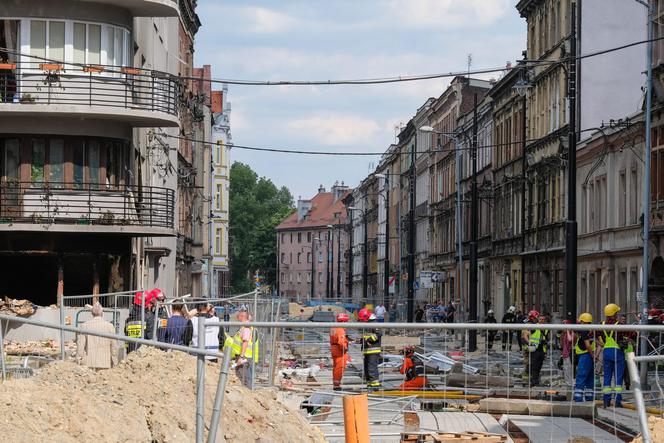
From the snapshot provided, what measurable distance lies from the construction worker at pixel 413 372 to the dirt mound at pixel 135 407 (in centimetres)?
291

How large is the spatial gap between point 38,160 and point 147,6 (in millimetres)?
5052

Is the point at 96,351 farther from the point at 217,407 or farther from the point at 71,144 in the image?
the point at 71,144

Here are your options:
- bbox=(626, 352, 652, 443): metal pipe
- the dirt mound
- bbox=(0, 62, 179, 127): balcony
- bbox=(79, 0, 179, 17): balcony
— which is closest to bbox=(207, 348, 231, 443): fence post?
the dirt mound

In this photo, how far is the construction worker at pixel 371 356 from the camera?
1912cm

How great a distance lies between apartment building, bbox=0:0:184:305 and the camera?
111 ft

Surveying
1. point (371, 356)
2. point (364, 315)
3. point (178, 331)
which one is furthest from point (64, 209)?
point (371, 356)

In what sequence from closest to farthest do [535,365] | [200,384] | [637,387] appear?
[637,387]
[200,384]
[535,365]

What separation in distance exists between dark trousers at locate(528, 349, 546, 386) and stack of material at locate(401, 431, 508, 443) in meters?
2.46

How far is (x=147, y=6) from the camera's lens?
117ft

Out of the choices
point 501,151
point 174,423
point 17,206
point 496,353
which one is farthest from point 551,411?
point 501,151

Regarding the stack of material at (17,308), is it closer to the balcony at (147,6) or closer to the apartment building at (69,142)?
the apartment building at (69,142)

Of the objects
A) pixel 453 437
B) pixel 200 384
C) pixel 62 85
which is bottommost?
pixel 453 437

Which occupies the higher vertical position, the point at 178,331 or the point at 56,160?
the point at 56,160

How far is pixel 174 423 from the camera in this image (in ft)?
38.9
